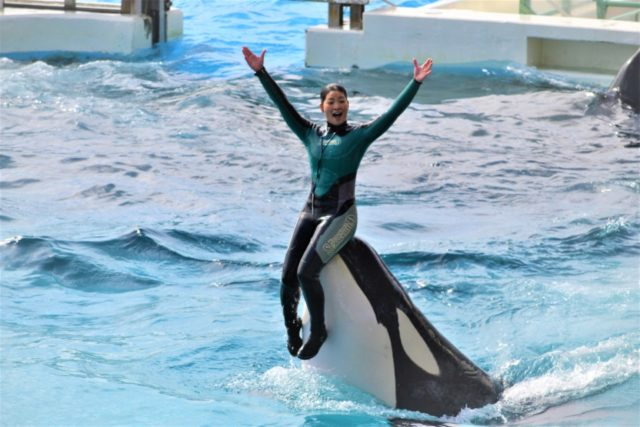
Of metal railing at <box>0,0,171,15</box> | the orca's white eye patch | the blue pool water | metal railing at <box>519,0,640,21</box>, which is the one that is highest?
metal railing at <box>519,0,640,21</box>

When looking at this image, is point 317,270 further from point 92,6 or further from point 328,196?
point 92,6

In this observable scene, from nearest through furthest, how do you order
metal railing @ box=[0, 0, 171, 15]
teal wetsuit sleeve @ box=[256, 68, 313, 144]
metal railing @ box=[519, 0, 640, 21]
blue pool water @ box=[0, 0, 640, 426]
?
teal wetsuit sleeve @ box=[256, 68, 313, 144]
blue pool water @ box=[0, 0, 640, 426]
metal railing @ box=[519, 0, 640, 21]
metal railing @ box=[0, 0, 171, 15]

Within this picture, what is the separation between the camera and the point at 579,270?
25.0ft

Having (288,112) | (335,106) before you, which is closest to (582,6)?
(288,112)

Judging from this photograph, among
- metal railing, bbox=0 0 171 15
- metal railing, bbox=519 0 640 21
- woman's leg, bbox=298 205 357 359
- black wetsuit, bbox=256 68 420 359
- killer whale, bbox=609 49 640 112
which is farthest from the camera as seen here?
metal railing, bbox=0 0 171 15

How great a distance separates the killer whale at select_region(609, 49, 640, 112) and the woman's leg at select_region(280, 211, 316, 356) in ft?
25.8

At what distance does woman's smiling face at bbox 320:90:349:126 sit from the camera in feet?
15.7

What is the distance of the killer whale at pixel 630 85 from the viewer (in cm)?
1191

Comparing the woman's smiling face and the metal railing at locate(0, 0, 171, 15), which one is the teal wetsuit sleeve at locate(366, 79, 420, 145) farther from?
the metal railing at locate(0, 0, 171, 15)

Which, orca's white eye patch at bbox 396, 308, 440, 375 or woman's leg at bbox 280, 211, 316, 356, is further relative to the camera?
woman's leg at bbox 280, 211, 316, 356

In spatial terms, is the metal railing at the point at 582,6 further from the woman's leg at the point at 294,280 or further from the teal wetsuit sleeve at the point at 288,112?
the woman's leg at the point at 294,280

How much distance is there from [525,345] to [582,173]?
3.93m

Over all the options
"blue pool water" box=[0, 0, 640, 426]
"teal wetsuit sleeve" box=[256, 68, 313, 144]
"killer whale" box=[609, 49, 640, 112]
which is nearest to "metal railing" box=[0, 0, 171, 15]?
"blue pool water" box=[0, 0, 640, 426]

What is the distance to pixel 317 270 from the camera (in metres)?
4.55
